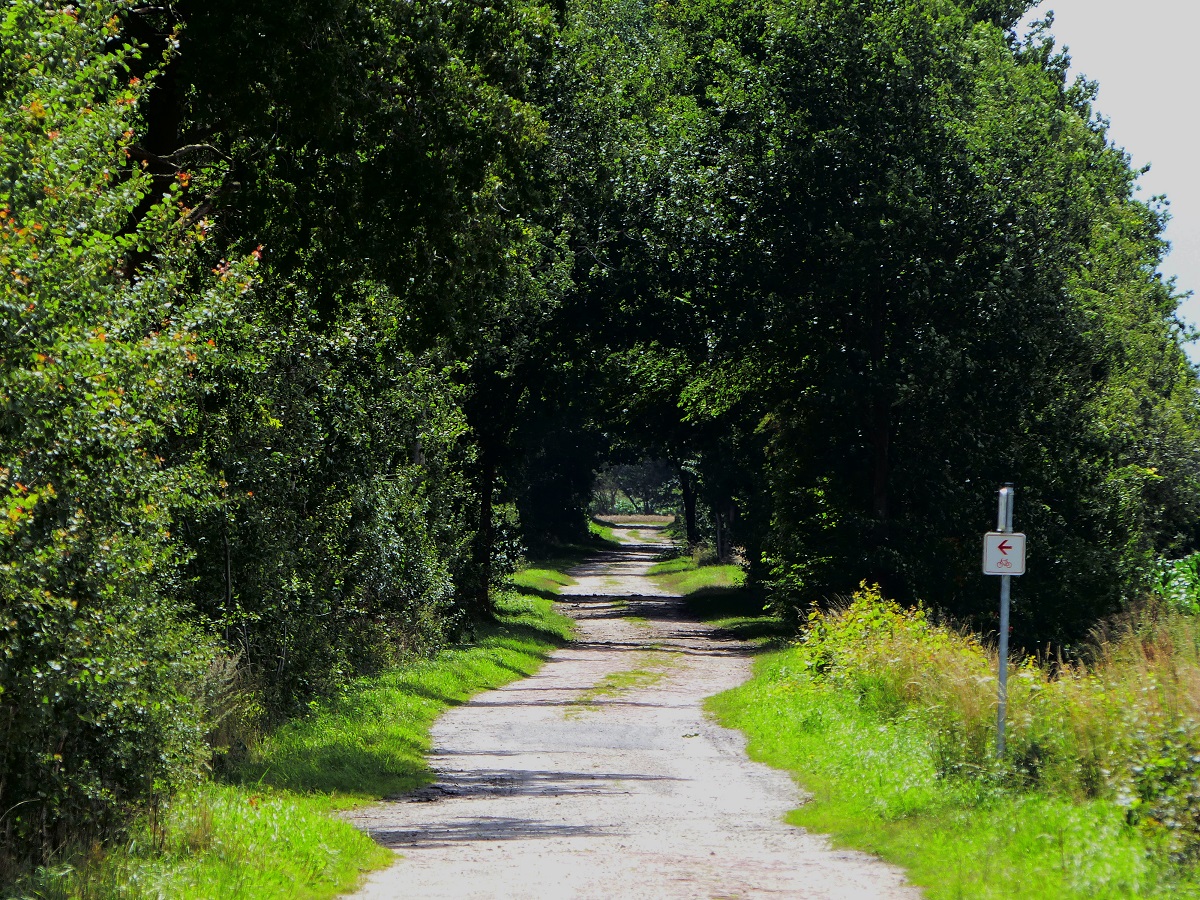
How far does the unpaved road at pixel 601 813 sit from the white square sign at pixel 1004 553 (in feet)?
9.91

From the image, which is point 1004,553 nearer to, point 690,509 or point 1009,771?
point 1009,771

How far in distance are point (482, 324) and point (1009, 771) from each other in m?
11.0

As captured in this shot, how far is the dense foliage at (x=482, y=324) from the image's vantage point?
33.5 feet

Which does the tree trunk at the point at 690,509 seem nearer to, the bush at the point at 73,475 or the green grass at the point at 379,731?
the green grass at the point at 379,731

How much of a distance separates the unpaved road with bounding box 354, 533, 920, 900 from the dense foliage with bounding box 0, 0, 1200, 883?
2222 mm

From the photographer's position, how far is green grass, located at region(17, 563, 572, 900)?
30.2 ft

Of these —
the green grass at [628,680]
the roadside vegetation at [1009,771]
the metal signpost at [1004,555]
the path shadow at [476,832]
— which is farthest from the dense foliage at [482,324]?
the metal signpost at [1004,555]

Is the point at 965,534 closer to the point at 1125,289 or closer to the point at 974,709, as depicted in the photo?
the point at 1125,289

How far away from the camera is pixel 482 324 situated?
69.1 feet

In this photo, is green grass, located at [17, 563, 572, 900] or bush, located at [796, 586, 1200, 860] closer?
green grass, located at [17, 563, 572, 900]

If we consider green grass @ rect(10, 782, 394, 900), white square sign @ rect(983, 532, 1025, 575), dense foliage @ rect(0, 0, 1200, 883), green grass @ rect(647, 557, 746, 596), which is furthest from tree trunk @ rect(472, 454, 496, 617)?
green grass @ rect(10, 782, 394, 900)

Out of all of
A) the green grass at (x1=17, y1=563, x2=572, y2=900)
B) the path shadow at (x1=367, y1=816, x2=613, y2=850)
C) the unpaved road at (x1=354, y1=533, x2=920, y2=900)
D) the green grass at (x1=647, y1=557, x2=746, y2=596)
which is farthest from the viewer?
the green grass at (x1=647, y1=557, x2=746, y2=596)

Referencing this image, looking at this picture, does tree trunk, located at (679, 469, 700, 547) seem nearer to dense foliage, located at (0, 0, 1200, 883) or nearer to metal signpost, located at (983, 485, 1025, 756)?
dense foliage, located at (0, 0, 1200, 883)

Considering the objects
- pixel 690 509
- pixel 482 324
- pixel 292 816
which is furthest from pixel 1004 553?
pixel 690 509
